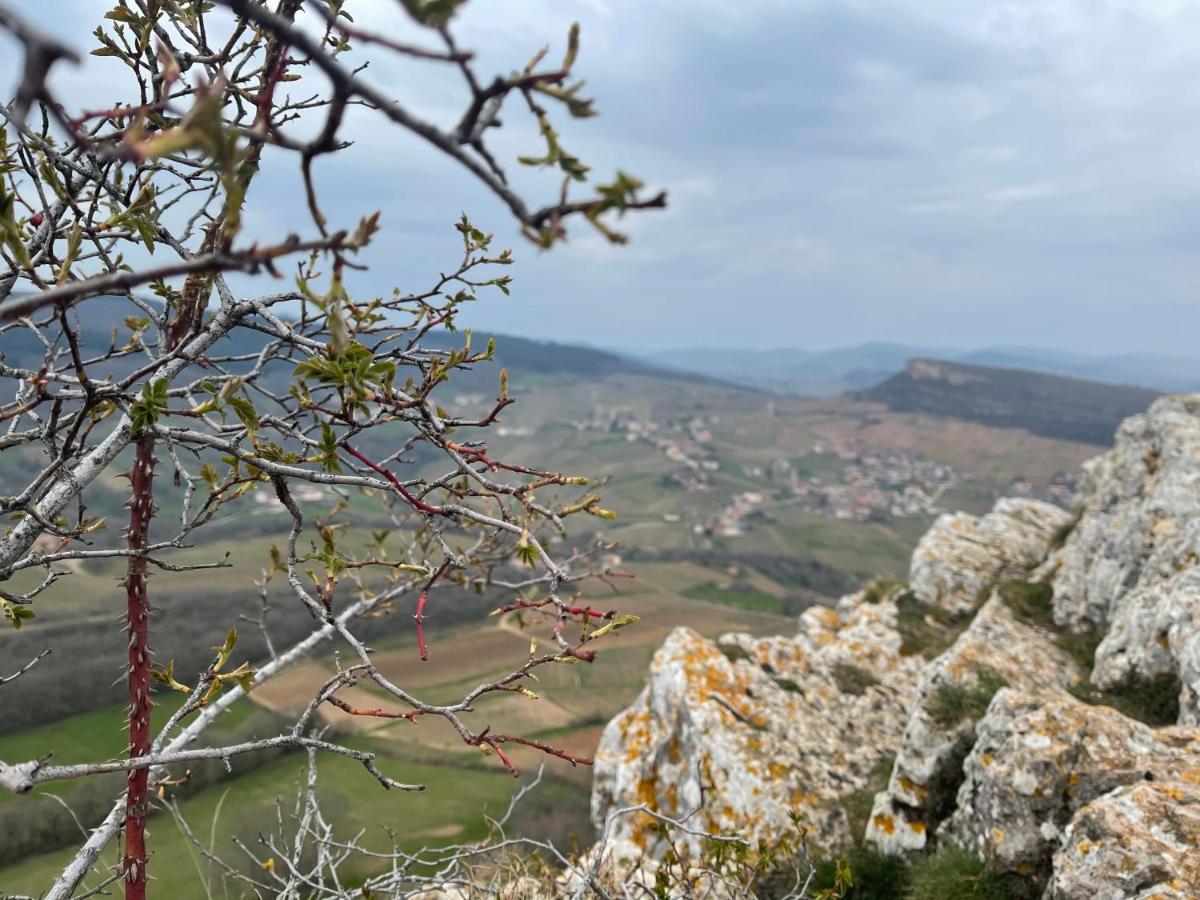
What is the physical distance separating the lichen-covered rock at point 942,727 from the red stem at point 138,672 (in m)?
8.10

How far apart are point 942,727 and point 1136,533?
24.1ft

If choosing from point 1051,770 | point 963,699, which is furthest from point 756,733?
point 1051,770

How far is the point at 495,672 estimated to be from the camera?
62125 millimetres

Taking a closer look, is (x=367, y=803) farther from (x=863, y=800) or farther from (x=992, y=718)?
(x=992, y=718)

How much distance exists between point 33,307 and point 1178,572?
14.0 meters

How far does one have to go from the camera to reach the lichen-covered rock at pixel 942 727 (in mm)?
8172

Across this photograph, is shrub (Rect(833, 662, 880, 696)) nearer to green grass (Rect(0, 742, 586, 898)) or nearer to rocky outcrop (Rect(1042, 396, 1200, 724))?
rocky outcrop (Rect(1042, 396, 1200, 724))

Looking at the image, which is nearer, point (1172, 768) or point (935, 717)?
point (1172, 768)

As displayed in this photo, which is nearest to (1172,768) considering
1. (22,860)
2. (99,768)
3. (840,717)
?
(840,717)

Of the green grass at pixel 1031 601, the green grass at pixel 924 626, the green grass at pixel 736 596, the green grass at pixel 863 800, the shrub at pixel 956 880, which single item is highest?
the green grass at pixel 1031 601

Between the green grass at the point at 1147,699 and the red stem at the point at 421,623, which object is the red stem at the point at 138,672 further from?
the green grass at the point at 1147,699

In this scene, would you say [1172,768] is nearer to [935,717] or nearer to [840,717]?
[935,717]

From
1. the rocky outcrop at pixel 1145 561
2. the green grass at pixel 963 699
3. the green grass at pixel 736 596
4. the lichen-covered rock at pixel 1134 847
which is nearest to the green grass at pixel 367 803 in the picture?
the green grass at pixel 963 699

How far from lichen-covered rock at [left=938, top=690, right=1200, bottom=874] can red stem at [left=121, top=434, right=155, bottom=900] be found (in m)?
7.31
